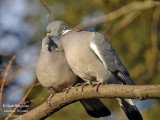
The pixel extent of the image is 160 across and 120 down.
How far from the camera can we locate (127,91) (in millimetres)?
2766

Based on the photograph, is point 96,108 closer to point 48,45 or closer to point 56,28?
point 48,45

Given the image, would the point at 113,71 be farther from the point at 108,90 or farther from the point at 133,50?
the point at 133,50

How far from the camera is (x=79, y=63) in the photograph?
10.8ft

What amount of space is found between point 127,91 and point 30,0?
15.9 ft

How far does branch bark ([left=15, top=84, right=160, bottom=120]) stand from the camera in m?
2.64

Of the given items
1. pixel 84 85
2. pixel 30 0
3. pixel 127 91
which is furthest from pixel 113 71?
pixel 30 0

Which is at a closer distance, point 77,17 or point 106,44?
point 106,44

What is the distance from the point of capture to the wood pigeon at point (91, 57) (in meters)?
3.30

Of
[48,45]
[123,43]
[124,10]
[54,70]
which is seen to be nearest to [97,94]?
[54,70]

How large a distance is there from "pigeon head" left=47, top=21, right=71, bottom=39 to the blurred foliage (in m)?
1.84

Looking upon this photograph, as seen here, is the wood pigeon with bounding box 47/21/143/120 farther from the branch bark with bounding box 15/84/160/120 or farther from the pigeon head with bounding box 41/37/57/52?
the branch bark with bounding box 15/84/160/120

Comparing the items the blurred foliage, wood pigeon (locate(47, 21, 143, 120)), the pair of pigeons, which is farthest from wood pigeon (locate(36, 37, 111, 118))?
the blurred foliage

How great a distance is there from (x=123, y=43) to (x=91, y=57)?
2.76 m

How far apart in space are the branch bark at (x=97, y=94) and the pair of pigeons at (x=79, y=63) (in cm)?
24
